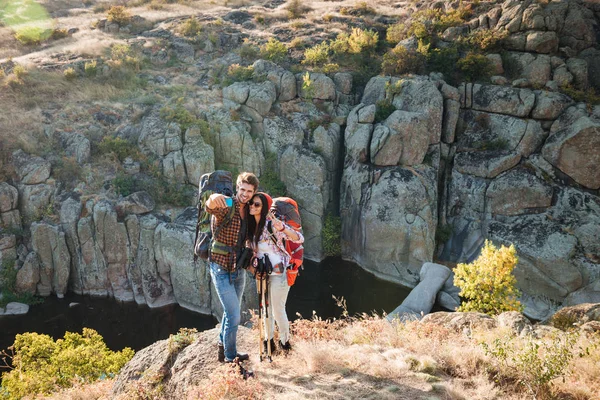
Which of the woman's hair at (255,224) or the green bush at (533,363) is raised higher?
the woman's hair at (255,224)

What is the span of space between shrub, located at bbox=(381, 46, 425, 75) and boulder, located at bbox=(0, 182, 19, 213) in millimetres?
21059

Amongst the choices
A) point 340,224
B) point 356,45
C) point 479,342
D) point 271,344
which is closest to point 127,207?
point 340,224

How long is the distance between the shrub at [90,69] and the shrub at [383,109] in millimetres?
17589

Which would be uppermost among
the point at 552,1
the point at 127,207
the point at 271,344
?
the point at 552,1

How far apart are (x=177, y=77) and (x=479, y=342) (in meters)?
24.8

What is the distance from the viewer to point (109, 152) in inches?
781

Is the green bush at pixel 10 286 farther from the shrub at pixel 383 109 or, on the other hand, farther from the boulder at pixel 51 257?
the shrub at pixel 383 109

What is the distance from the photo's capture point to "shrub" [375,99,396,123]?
868 inches

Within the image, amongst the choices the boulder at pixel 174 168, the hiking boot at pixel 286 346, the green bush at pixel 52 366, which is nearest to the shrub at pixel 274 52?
the boulder at pixel 174 168

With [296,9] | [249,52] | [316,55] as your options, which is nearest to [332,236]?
[316,55]

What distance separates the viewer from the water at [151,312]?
619 inches

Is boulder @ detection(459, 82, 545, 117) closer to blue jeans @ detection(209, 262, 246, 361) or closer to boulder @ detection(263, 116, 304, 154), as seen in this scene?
boulder @ detection(263, 116, 304, 154)

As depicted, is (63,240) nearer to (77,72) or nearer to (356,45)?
(77,72)

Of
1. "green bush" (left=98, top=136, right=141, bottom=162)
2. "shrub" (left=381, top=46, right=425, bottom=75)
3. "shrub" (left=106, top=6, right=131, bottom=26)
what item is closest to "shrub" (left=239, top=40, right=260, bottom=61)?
"shrub" (left=381, top=46, right=425, bottom=75)
